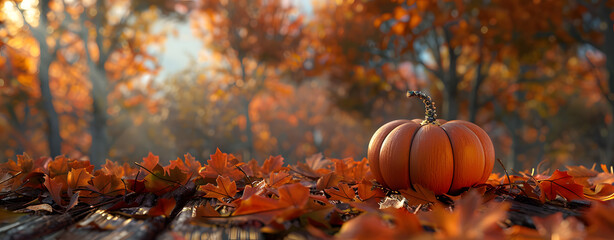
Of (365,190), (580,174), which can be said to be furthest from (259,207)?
(580,174)

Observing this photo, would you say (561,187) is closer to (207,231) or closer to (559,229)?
(559,229)

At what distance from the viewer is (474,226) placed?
0.57m

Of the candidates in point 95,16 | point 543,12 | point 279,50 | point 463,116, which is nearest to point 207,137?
point 279,50

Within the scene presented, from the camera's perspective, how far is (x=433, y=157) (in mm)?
1372

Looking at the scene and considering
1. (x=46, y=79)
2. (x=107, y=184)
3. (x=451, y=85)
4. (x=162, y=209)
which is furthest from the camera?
(x=46, y=79)

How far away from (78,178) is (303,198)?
2.87ft

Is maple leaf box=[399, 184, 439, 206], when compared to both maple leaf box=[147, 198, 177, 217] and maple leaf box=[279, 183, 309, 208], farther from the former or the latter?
maple leaf box=[147, 198, 177, 217]

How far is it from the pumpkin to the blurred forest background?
7.05ft

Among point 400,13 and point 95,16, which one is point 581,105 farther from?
point 95,16

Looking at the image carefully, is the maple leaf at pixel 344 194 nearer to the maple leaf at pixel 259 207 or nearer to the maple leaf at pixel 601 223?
the maple leaf at pixel 259 207

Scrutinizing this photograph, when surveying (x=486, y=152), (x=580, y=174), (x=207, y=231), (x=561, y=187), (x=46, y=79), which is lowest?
(x=580, y=174)

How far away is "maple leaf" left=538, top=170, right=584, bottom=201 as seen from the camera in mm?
1231

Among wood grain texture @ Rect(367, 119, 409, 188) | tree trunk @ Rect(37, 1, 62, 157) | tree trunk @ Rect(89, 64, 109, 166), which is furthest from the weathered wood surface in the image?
tree trunk @ Rect(89, 64, 109, 166)

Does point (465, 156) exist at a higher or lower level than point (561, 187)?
higher
